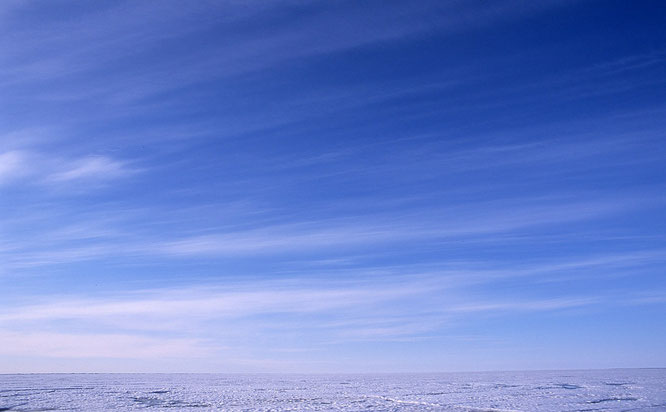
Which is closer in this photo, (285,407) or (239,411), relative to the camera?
(239,411)

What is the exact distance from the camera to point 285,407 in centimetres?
1470

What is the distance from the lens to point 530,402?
15.8 meters

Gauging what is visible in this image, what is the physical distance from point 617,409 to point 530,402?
307 cm

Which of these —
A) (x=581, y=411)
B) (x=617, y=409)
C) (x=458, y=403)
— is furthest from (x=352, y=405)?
(x=617, y=409)

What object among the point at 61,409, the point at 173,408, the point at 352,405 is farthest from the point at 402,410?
the point at 61,409

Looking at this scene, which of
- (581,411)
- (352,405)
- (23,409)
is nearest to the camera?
(581,411)

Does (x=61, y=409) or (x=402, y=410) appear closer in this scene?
(x=402, y=410)

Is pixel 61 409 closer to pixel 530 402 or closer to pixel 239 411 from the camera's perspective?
pixel 239 411

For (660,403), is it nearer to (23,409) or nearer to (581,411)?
(581,411)

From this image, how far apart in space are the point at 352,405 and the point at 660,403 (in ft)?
29.0

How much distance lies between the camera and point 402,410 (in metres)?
13.2

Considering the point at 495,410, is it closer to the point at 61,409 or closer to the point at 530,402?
the point at 530,402

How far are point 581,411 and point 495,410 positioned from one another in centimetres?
211

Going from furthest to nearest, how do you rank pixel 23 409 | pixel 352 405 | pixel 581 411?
1. pixel 352 405
2. pixel 23 409
3. pixel 581 411
